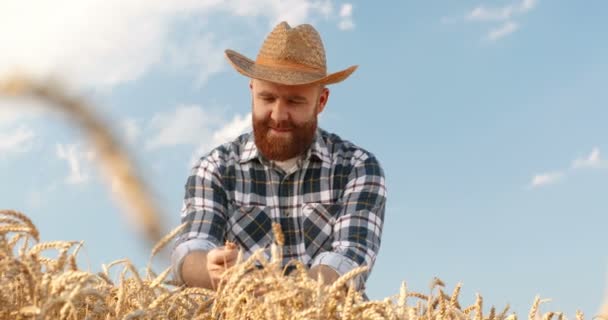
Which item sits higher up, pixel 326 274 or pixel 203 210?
pixel 203 210

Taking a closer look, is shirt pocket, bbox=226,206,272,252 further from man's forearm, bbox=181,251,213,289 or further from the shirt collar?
man's forearm, bbox=181,251,213,289

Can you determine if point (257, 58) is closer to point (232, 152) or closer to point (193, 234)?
point (232, 152)

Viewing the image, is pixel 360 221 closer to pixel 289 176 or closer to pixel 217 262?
pixel 289 176

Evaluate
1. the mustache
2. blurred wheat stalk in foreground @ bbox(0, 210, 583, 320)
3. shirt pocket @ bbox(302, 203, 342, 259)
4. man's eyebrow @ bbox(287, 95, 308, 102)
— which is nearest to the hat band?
man's eyebrow @ bbox(287, 95, 308, 102)

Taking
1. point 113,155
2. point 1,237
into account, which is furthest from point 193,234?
point 113,155

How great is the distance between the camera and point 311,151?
3273 millimetres

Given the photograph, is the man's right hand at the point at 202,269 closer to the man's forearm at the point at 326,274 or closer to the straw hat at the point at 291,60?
the man's forearm at the point at 326,274

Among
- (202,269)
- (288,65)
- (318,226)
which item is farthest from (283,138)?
(202,269)

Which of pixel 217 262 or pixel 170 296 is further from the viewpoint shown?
pixel 217 262

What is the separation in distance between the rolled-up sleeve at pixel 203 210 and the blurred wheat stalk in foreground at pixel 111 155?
0.94 meters

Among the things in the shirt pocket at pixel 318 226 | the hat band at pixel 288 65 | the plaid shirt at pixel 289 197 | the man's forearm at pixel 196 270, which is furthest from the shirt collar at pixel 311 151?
the man's forearm at pixel 196 270

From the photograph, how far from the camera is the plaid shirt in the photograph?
3.10 metres

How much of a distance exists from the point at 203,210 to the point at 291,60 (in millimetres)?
755

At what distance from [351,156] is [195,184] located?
73cm
